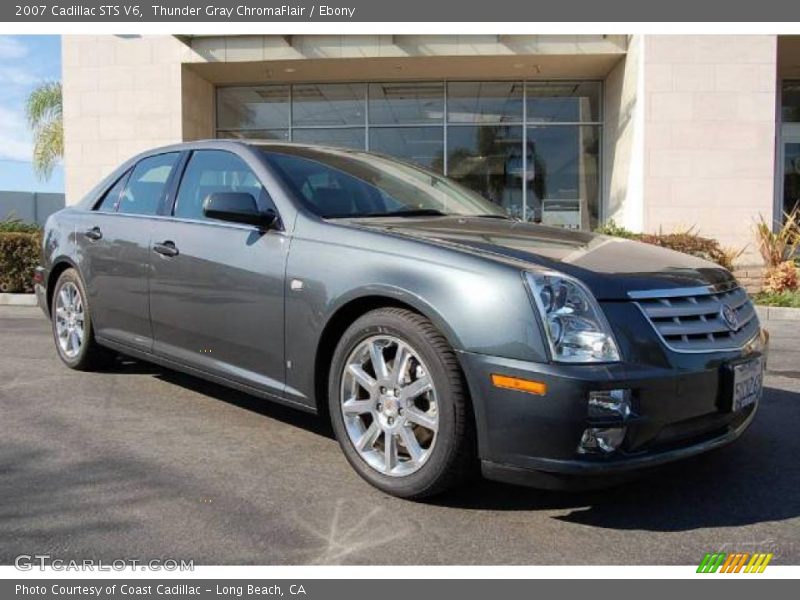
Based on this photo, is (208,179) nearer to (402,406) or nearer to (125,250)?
(125,250)

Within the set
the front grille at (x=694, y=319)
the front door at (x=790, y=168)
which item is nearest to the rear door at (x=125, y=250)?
the front grille at (x=694, y=319)

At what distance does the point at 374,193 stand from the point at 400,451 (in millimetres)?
1493

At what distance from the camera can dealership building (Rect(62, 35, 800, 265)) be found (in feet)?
41.4

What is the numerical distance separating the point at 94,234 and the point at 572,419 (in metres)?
3.72

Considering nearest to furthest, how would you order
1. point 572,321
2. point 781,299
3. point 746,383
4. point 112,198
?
point 572,321 < point 746,383 < point 112,198 < point 781,299

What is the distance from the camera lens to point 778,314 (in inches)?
354

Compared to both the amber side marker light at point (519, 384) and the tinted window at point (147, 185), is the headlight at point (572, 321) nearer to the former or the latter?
the amber side marker light at point (519, 384)

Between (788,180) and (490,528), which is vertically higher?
(788,180)

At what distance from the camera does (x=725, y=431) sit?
3.14 meters

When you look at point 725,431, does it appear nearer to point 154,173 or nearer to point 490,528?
point 490,528

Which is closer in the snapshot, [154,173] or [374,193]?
[374,193]

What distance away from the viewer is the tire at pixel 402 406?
2959mm

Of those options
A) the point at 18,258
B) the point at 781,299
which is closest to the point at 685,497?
the point at 781,299

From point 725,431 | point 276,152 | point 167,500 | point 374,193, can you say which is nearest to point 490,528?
point 725,431
